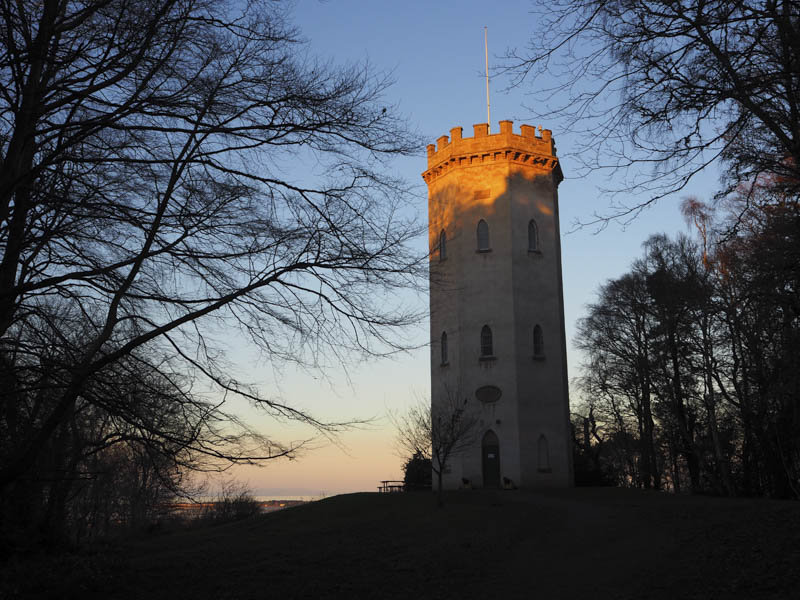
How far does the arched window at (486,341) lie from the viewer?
33.4 metres

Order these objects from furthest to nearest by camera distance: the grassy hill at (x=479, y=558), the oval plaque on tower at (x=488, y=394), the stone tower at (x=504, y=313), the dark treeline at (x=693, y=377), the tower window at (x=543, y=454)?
the oval plaque on tower at (x=488, y=394) < the stone tower at (x=504, y=313) < the tower window at (x=543, y=454) < the dark treeline at (x=693, y=377) < the grassy hill at (x=479, y=558)

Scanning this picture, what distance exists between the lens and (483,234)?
3481cm

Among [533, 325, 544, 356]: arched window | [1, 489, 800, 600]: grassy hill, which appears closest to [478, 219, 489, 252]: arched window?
[533, 325, 544, 356]: arched window

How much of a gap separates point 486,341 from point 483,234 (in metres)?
5.33

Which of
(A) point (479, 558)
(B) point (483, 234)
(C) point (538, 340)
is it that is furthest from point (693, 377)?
(A) point (479, 558)

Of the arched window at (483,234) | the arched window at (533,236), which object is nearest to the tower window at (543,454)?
the arched window at (533,236)

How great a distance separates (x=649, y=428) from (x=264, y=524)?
22.0 metres

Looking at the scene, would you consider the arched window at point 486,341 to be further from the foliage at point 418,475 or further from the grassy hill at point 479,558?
the grassy hill at point 479,558

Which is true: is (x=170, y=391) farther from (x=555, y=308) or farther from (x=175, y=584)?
(x=555, y=308)

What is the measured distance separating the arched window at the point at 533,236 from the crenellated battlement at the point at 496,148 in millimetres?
3166

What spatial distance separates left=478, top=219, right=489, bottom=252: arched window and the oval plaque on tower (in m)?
6.84

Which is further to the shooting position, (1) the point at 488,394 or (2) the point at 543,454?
(1) the point at 488,394

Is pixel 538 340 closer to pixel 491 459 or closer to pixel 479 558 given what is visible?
pixel 491 459

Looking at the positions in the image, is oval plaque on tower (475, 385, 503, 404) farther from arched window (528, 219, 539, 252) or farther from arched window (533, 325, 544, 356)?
arched window (528, 219, 539, 252)
